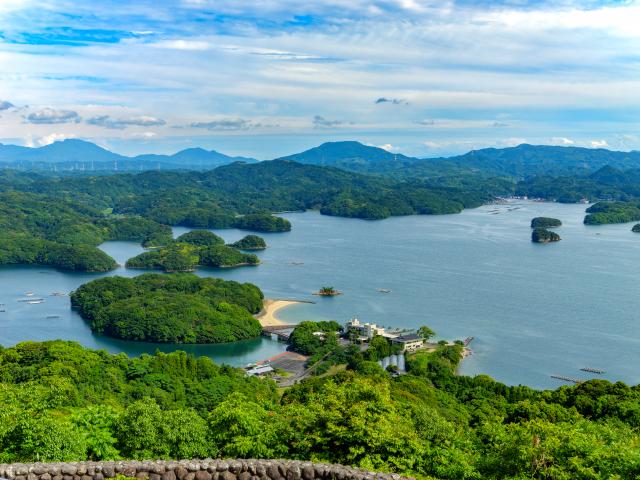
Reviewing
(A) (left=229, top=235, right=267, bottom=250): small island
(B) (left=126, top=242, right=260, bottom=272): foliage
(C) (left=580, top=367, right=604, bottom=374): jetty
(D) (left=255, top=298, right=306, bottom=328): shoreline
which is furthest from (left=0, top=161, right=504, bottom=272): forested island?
→ (C) (left=580, top=367, right=604, bottom=374): jetty

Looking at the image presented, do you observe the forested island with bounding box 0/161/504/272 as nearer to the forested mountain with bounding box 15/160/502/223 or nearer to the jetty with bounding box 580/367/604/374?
the forested mountain with bounding box 15/160/502/223

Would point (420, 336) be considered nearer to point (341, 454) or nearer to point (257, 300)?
point (257, 300)

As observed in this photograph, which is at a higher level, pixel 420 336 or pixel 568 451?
pixel 568 451

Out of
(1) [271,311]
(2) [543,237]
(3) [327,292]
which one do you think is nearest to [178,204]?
(2) [543,237]

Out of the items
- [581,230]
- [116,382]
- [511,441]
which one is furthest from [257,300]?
[581,230]

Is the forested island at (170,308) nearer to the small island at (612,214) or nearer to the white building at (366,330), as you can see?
the white building at (366,330)

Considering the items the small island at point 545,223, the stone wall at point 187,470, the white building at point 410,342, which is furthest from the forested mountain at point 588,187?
the stone wall at point 187,470
